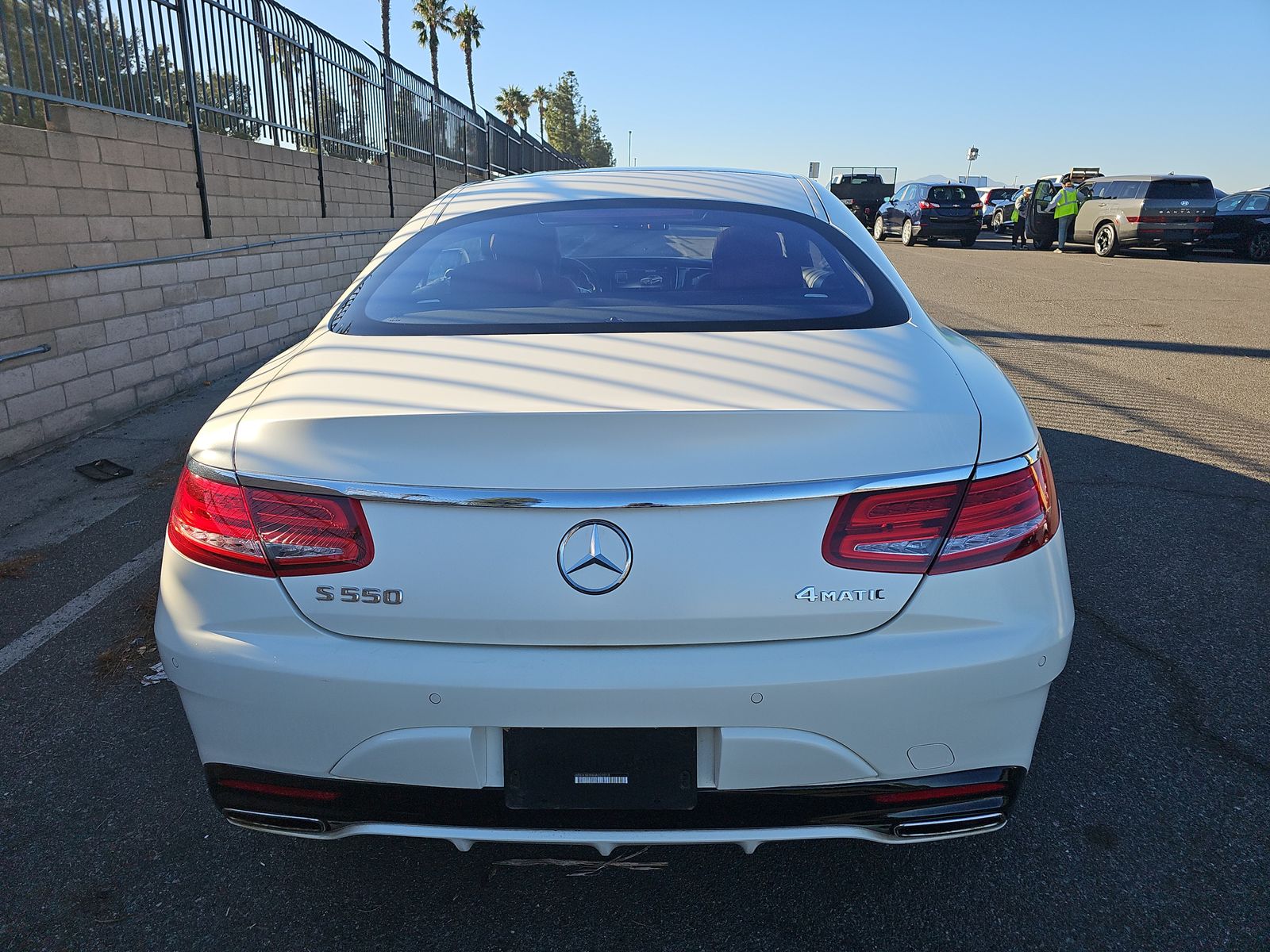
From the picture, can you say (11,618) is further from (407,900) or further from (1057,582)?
(1057,582)

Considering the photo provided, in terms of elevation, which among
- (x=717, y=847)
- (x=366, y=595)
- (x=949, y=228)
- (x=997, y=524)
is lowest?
(x=717, y=847)

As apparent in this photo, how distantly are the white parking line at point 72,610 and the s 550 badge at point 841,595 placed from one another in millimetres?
2806

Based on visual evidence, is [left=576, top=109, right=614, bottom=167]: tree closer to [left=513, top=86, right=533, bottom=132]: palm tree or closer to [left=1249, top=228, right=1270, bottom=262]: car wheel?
[left=513, top=86, right=533, bottom=132]: palm tree

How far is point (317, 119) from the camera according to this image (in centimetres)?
1030

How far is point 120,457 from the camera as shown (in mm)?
5371

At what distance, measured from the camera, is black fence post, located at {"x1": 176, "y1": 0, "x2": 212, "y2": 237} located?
24.0 ft

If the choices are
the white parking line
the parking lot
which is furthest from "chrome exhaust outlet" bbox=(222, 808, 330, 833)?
the white parking line

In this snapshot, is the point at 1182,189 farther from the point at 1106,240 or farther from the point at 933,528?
the point at 933,528

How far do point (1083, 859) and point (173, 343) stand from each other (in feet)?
22.5

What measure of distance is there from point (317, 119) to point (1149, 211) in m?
17.8

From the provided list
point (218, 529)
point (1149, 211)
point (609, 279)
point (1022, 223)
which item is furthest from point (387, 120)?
point (1022, 223)

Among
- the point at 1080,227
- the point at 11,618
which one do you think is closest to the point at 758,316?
the point at 11,618

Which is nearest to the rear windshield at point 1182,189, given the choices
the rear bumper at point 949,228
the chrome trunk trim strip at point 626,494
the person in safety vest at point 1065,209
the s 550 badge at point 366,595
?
the person in safety vest at point 1065,209

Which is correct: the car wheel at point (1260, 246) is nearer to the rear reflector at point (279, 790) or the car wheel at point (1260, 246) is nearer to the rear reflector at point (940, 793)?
the rear reflector at point (940, 793)
